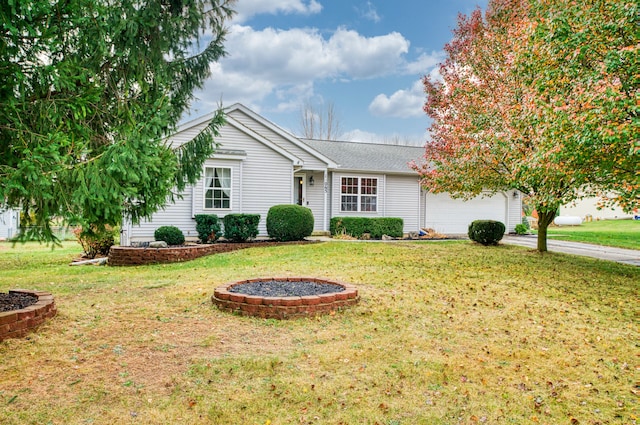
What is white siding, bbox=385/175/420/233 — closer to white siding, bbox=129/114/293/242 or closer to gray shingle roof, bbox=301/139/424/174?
gray shingle roof, bbox=301/139/424/174

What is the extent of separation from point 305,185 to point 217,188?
A: 400 centimetres

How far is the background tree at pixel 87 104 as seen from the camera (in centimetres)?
448

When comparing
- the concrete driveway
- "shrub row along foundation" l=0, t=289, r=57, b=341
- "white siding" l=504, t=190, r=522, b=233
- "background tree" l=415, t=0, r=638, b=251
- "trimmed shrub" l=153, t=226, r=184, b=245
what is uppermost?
"background tree" l=415, t=0, r=638, b=251

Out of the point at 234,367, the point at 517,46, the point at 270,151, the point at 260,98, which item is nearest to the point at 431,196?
the point at 270,151

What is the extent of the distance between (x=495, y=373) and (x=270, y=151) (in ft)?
42.7

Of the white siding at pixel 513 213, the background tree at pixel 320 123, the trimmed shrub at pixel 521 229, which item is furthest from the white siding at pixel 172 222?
the background tree at pixel 320 123

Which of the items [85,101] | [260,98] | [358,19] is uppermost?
A: [358,19]

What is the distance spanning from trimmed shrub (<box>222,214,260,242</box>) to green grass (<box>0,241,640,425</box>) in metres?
6.72

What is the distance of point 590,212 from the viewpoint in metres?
35.8

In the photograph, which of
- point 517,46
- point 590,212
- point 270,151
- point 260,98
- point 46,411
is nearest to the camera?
point 46,411

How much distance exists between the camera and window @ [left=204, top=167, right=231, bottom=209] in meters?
15.1

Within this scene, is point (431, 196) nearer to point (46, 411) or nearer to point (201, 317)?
point (201, 317)

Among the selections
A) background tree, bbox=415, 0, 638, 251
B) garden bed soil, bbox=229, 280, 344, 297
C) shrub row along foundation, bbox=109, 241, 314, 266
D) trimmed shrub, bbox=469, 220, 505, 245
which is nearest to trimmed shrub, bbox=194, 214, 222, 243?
shrub row along foundation, bbox=109, 241, 314, 266

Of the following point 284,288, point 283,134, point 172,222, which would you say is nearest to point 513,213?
point 283,134
